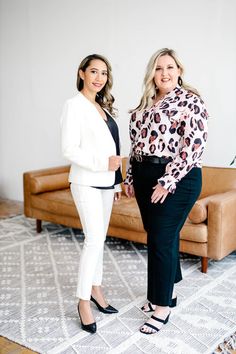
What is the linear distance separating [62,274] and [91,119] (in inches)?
54.5

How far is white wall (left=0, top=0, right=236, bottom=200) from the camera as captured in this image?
3779 mm

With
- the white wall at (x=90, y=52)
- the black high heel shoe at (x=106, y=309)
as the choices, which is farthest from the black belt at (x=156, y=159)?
the white wall at (x=90, y=52)

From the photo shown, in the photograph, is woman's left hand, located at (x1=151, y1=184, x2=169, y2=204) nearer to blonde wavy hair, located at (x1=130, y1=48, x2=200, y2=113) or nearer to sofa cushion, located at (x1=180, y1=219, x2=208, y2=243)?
blonde wavy hair, located at (x1=130, y1=48, x2=200, y2=113)

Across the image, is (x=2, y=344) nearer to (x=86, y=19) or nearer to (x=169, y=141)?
(x=169, y=141)

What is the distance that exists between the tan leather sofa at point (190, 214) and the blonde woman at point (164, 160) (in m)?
0.78

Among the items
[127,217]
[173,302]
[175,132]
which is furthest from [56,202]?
[175,132]

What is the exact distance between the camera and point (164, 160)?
2145 millimetres

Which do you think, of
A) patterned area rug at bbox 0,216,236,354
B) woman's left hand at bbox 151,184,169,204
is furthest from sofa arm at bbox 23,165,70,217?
woman's left hand at bbox 151,184,169,204

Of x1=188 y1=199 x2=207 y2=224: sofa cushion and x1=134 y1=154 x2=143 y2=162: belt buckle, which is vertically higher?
x1=134 y1=154 x2=143 y2=162: belt buckle

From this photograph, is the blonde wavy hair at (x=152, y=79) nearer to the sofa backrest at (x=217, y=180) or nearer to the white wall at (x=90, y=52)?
the sofa backrest at (x=217, y=180)

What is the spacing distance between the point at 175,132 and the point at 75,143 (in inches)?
19.4

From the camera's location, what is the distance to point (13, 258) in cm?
343

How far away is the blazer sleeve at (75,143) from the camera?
2.13 meters

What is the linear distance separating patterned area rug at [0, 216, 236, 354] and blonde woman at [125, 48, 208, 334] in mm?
162
